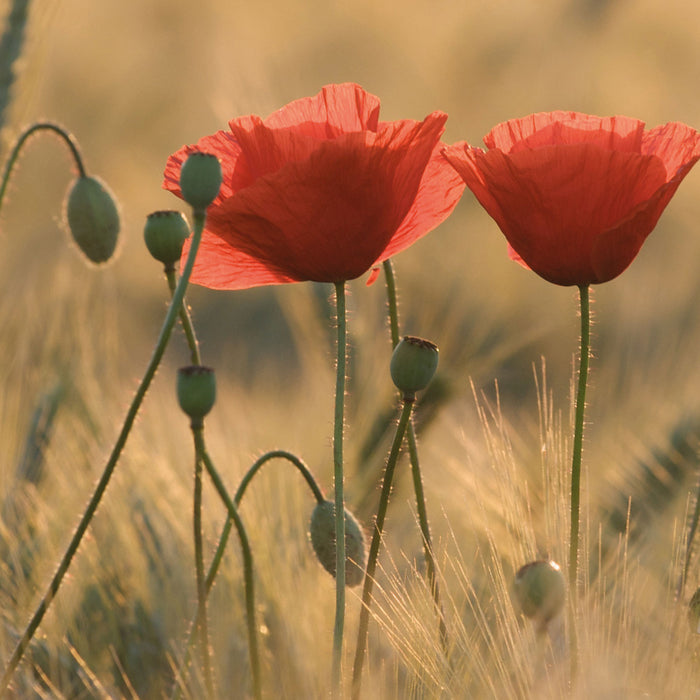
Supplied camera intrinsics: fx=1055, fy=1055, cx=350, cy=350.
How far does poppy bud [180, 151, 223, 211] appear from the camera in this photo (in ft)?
1.00

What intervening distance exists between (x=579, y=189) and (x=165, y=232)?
138 millimetres

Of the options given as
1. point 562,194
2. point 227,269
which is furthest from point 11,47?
point 562,194

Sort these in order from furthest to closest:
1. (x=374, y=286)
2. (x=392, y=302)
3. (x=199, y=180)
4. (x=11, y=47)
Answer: (x=374, y=286) < (x=11, y=47) < (x=392, y=302) < (x=199, y=180)

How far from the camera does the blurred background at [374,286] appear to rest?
A: 66 centimetres

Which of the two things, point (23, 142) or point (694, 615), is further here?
point (23, 142)

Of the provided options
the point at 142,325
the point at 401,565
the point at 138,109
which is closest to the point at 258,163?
the point at 401,565

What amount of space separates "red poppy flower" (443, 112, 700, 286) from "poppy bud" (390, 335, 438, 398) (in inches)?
2.1

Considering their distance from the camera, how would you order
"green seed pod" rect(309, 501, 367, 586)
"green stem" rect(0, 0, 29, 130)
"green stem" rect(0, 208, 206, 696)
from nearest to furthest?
"green stem" rect(0, 208, 206, 696)
"green seed pod" rect(309, 501, 367, 586)
"green stem" rect(0, 0, 29, 130)

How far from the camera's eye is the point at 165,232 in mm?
358

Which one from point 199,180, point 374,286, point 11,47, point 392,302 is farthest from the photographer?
point 374,286

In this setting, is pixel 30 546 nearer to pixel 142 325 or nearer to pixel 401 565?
pixel 401 565

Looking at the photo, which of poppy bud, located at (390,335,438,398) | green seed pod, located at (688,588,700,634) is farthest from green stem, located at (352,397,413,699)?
green seed pod, located at (688,588,700,634)

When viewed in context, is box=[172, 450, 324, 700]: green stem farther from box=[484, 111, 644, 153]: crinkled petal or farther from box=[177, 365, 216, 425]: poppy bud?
box=[484, 111, 644, 153]: crinkled petal

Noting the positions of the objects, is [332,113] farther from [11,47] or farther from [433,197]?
[11,47]
